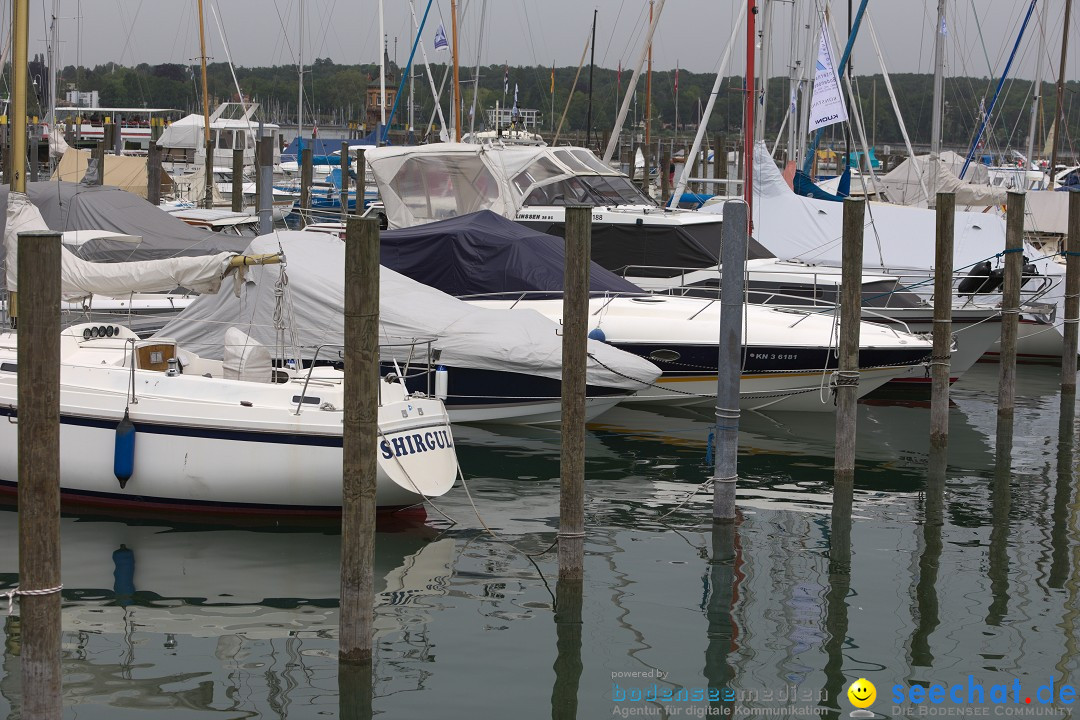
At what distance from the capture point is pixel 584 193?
21750 mm

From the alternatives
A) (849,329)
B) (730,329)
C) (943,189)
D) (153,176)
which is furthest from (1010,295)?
(153,176)

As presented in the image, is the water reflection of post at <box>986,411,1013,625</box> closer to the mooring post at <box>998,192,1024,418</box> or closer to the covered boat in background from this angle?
the mooring post at <box>998,192,1024,418</box>

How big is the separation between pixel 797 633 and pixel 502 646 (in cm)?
222

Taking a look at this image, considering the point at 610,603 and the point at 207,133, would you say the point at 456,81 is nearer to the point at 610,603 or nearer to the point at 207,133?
the point at 207,133

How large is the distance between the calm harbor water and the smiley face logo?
8 centimetres

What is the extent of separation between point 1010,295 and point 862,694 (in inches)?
341

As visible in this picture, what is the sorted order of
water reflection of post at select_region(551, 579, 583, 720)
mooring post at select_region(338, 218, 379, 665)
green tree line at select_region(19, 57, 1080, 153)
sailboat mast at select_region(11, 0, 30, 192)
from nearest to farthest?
mooring post at select_region(338, 218, 379, 665), water reflection of post at select_region(551, 579, 583, 720), sailboat mast at select_region(11, 0, 30, 192), green tree line at select_region(19, 57, 1080, 153)

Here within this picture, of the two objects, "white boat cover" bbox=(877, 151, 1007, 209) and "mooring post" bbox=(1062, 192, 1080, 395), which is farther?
"white boat cover" bbox=(877, 151, 1007, 209)

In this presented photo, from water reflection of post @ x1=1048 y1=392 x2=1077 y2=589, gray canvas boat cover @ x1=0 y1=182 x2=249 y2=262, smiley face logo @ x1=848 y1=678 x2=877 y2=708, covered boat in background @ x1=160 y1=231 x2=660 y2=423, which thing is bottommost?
smiley face logo @ x1=848 y1=678 x2=877 y2=708

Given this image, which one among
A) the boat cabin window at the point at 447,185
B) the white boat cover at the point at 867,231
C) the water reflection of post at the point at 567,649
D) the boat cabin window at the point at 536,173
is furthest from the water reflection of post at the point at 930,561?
the boat cabin window at the point at 447,185

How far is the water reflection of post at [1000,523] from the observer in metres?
9.84

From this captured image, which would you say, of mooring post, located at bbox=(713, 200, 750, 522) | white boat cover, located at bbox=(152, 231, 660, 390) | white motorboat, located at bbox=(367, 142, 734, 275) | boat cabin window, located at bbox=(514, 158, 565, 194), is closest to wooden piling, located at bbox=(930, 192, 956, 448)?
white boat cover, located at bbox=(152, 231, 660, 390)

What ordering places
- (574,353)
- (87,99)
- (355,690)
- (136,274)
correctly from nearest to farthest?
1. (355,690)
2. (574,353)
3. (136,274)
4. (87,99)

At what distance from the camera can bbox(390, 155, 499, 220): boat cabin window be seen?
70.8 feet
